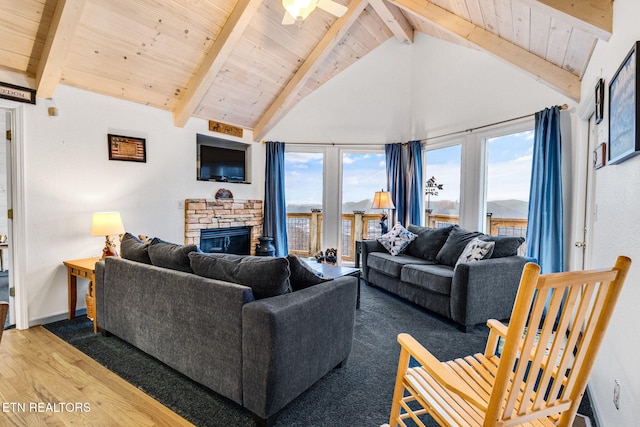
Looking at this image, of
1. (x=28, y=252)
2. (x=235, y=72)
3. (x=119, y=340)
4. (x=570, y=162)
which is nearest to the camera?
(x=119, y=340)

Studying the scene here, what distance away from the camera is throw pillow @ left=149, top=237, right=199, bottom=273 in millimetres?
2229

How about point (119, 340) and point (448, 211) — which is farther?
point (448, 211)

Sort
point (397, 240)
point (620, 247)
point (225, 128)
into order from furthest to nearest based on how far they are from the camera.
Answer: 1. point (225, 128)
2. point (397, 240)
3. point (620, 247)

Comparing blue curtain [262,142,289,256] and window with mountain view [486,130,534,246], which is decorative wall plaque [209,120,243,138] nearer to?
blue curtain [262,142,289,256]

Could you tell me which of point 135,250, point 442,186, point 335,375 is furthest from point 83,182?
point 442,186

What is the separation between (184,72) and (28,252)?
2469mm

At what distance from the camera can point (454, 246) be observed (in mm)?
3736

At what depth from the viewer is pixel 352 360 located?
243 cm

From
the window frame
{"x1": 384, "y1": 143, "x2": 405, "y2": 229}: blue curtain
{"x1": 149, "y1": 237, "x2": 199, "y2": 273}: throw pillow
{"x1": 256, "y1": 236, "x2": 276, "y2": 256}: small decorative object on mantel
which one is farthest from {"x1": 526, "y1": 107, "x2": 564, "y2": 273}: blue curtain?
{"x1": 256, "y1": 236, "x2": 276, "y2": 256}: small decorative object on mantel

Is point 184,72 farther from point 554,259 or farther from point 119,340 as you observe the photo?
point 554,259

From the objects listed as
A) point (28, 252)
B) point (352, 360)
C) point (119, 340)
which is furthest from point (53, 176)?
point (352, 360)

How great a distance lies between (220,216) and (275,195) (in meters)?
1.03

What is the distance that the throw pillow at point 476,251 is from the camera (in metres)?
3.19

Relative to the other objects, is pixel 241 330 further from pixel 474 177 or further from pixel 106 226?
pixel 474 177
